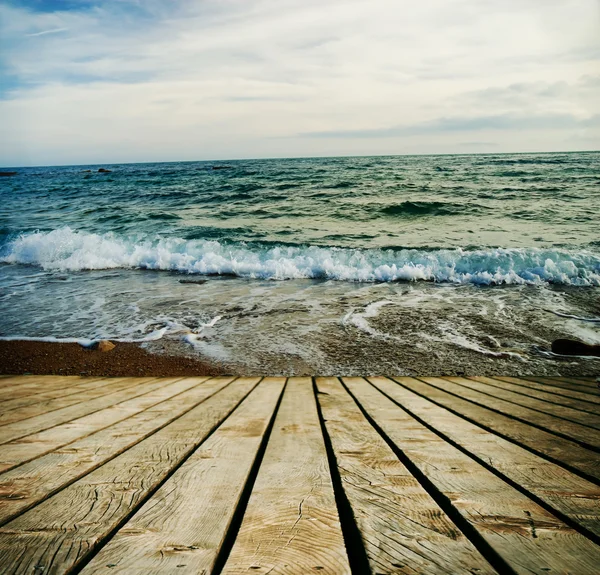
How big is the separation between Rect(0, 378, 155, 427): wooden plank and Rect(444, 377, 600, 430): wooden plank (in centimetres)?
321

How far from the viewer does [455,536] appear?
1.07 m

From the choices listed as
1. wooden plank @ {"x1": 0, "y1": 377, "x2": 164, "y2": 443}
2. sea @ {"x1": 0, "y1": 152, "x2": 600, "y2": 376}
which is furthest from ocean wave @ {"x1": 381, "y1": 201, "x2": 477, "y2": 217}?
wooden plank @ {"x1": 0, "y1": 377, "x2": 164, "y2": 443}

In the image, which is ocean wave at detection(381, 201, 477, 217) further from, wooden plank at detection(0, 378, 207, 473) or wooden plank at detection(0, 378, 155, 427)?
wooden plank at detection(0, 378, 207, 473)

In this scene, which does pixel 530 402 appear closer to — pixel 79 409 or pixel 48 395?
pixel 79 409

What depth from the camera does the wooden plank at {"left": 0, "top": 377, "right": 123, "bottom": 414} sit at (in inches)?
102

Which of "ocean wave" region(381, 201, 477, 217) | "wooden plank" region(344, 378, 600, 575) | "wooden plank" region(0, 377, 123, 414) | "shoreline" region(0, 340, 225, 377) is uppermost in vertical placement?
"ocean wave" region(381, 201, 477, 217)

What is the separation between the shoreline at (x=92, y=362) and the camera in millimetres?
5184

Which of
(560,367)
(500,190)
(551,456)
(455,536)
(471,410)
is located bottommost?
(560,367)

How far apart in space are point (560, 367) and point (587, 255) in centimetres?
666

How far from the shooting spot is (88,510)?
1.21 metres

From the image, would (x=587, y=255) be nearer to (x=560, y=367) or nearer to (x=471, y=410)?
(x=560, y=367)

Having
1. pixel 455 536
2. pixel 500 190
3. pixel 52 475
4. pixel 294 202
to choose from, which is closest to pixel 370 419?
pixel 455 536

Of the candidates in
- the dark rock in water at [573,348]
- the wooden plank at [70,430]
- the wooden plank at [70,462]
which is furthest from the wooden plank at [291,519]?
the dark rock in water at [573,348]

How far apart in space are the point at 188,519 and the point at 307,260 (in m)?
9.80
